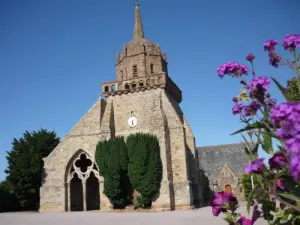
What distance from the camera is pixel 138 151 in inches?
939

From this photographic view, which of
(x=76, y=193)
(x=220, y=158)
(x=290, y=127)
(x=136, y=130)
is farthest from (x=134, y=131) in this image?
(x=220, y=158)

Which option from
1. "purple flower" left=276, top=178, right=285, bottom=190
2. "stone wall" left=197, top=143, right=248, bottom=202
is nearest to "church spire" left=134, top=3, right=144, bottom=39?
"stone wall" left=197, top=143, right=248, bottom=202

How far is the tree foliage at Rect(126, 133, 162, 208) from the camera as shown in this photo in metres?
23.2

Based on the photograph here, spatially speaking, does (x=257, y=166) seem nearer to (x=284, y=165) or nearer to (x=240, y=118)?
(x=284, y=165)

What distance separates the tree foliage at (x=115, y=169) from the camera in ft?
78.1

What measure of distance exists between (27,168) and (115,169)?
888 cm

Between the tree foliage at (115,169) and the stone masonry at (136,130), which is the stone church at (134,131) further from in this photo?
the tree foliage at (115,169)

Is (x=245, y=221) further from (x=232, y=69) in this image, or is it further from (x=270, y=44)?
(x=270, y=44)

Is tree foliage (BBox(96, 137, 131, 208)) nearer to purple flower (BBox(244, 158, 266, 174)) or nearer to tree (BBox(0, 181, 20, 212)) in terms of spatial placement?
tree (BBox(0, 181, 20, 212))

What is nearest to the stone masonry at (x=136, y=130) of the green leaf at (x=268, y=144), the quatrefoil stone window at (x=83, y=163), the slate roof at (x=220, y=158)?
the quatrefoil stone window at (x=83, y=163)

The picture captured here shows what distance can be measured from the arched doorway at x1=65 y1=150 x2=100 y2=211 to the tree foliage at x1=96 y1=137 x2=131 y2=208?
1.88m

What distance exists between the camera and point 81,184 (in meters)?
30.9

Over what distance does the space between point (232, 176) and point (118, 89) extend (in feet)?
74.6

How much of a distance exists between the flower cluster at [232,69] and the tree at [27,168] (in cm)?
2582
